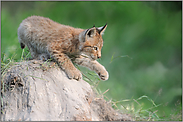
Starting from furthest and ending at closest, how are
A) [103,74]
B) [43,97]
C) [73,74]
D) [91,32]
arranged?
[103,74] < [91,32] < [73,74] < [43,97]

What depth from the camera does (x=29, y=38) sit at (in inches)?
154

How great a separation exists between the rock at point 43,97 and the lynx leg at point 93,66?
657mm

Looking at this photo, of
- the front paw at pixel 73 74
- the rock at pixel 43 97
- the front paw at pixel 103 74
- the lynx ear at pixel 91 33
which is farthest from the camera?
the front paw at pixel 103 74

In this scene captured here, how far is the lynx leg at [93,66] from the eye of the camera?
12.6ft

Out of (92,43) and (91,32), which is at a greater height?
(91,32)

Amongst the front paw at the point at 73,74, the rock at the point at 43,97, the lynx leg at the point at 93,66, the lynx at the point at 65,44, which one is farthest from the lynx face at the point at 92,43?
the rock at the point at 43,97

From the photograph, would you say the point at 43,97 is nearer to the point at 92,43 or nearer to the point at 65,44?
the point at 65,44

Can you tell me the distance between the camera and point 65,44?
363cm

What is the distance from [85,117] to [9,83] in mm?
1022

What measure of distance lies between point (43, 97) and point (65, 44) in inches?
45.7

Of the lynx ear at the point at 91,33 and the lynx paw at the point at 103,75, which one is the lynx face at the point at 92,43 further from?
the lynx paw at the point at 103,75

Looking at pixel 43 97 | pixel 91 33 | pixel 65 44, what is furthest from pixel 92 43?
pixel 43 97

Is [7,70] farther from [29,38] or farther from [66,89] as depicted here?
[29,38]

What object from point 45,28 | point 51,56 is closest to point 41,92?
point 51,56
